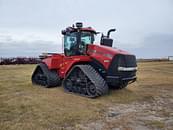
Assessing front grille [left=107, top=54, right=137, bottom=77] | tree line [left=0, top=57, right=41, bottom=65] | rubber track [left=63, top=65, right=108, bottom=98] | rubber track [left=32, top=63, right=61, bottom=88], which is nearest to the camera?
rubber track [left=63, top=65, right=108, bottom=98]

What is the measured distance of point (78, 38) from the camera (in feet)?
34.3

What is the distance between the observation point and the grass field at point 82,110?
6.23 m

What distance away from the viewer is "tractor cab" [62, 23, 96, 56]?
1046 cm

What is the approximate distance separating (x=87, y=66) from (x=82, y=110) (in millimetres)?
2623

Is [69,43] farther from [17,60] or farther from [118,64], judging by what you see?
[17,60]

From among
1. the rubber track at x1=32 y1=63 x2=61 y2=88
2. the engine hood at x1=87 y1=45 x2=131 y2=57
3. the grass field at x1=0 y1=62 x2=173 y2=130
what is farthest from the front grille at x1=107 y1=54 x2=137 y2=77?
the rubber track at x1=32 y1=63 x2=61 y2=88

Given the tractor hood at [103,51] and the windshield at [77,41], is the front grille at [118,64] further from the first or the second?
the windshield at [77,41]

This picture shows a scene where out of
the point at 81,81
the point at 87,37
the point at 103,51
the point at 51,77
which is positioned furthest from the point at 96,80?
the point at 51,77

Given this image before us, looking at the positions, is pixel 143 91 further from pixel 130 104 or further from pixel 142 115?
pixel 142 115

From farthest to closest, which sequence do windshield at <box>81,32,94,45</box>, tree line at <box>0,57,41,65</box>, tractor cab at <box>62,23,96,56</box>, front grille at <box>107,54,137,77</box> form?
tree line at <box>0,57,41,65</box> < windshield at <box>81,32,94,45</box> < tractor cab at <box>62,23,96,56</box> < front grille at <box>107,54,137,77</box>

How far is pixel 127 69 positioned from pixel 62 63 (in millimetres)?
2900

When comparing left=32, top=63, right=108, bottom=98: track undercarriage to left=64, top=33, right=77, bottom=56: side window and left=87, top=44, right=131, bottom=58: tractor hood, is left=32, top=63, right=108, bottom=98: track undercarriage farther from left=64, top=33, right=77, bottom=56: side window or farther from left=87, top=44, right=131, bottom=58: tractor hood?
left=64, top=33, right=77, bottom=56: side window

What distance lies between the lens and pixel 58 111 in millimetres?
7281

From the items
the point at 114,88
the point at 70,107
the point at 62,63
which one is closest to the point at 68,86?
the point at 62,63
